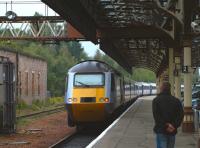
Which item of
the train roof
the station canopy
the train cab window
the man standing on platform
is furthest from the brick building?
the man standing on platform

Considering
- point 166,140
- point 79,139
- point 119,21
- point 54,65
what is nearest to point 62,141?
point 79,139

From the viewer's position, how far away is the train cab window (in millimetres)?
24609

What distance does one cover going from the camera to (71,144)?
2103cm

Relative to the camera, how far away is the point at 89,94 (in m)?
24.3

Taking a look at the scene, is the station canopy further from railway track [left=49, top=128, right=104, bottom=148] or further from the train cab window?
railway track [left=49, top=128, right=104, bottom=148]

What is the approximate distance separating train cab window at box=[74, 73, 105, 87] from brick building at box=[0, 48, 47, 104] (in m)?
17.6

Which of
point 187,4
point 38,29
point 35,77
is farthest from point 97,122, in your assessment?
point 35,77

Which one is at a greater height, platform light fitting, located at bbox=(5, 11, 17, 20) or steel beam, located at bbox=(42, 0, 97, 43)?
platform light fitting, located at bbox=(5, 11, 17, 20)

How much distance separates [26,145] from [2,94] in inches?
153

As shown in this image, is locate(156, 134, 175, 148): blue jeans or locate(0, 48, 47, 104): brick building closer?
locate(156, 134, 175, 148): blue jeans

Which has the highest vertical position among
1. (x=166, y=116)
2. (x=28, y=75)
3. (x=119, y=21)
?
(x=119, y=21)

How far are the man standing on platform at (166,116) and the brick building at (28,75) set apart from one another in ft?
104

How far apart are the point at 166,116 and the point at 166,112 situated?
→ 7cm

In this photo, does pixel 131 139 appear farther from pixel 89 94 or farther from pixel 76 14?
pixel 89 94
